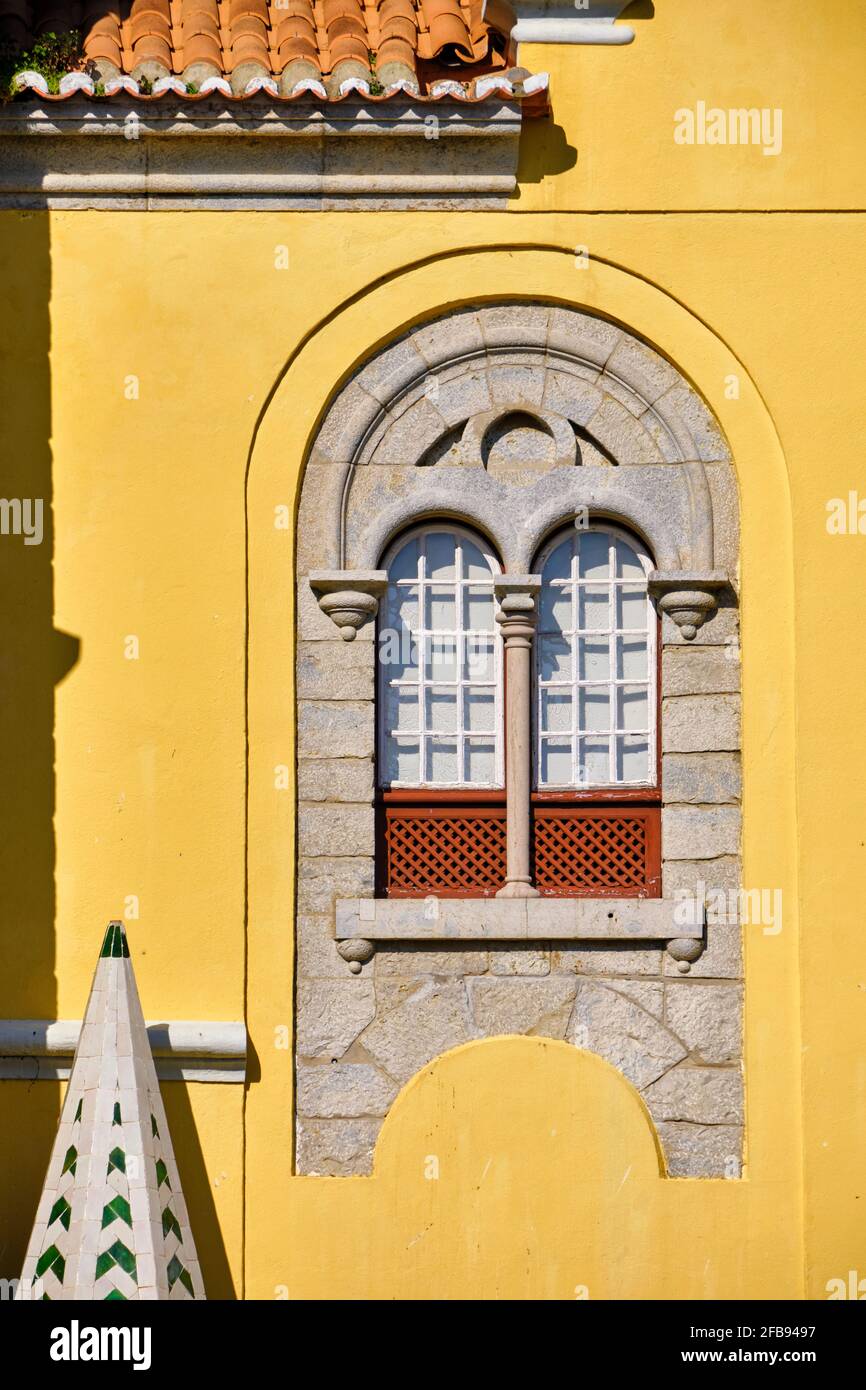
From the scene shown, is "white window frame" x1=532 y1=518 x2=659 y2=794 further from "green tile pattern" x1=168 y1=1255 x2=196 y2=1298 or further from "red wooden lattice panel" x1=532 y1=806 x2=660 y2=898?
"green tile pattern" x1=168 y1=1255 x2=196 y2=1298

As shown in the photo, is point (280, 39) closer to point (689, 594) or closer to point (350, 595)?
point (350, 595)

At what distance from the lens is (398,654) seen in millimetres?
10633

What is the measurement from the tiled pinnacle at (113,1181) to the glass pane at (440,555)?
2.47 metres

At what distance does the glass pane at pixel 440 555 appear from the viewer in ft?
35.2

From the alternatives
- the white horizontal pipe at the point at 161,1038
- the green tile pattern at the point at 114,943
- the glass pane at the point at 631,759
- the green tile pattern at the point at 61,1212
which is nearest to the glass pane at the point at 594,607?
the glass pane at the point at 631,759

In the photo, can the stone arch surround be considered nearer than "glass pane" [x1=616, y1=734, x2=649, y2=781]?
Yes

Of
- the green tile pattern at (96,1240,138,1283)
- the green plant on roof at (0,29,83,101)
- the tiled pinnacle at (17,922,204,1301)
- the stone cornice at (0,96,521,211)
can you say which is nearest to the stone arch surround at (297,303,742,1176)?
the stone cornice at (0,96,521,211)

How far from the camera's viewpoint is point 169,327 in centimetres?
1061

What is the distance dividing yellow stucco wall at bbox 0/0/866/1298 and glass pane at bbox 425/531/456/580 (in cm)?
74

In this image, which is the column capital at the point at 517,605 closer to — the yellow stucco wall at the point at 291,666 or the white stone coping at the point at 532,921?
the yellow stucco wall at the point at 291,666

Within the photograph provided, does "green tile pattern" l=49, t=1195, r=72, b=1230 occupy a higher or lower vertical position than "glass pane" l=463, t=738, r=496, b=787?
lower

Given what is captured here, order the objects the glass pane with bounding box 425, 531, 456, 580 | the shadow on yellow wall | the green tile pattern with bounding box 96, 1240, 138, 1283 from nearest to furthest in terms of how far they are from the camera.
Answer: the green tile pattern with bounding box 96, 1240, 138, 1283, the shadow on yellow wall, the glass pane with bounding box 425, 531, 456, 580

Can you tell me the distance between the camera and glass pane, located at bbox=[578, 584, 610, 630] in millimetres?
10664

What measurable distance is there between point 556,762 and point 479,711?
0.47m
